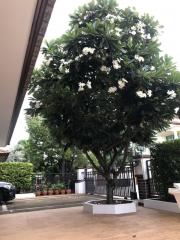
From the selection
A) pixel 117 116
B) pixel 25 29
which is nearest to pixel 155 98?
pixel 117 116

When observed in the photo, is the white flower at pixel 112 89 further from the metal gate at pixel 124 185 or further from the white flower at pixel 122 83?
the metal gate at pixel 124 185

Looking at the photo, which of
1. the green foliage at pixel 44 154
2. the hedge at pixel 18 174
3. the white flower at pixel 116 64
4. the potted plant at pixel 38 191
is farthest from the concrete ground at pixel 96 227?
the green foliage at pixel 44 154

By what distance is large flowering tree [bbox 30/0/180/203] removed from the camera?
620 cm

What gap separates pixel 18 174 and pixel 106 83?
8.68 m

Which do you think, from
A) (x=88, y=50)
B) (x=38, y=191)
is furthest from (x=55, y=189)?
(x=88, y=50)

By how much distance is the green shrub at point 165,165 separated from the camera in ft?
22.5

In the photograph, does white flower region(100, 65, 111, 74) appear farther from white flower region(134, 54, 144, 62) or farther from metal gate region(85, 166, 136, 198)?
metal gate region(85, 166, 136, 198)

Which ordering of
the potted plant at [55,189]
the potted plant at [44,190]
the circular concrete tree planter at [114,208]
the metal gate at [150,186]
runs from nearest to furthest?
the circular concrete tree planter at [114,208] < the metal gate at [150,186] < the potted plant at [44,190] < the potted plant at [55,189]

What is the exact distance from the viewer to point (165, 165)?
23.3ft

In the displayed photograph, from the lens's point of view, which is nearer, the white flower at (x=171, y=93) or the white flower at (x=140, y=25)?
the white flower at (x=171, y=93)

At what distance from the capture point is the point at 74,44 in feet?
20.2

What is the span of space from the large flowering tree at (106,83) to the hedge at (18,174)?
6.73m

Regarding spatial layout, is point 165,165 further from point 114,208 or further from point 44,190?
point 44,190

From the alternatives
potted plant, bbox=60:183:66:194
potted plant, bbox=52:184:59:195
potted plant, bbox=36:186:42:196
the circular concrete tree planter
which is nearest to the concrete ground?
the circular concrete tree planter
